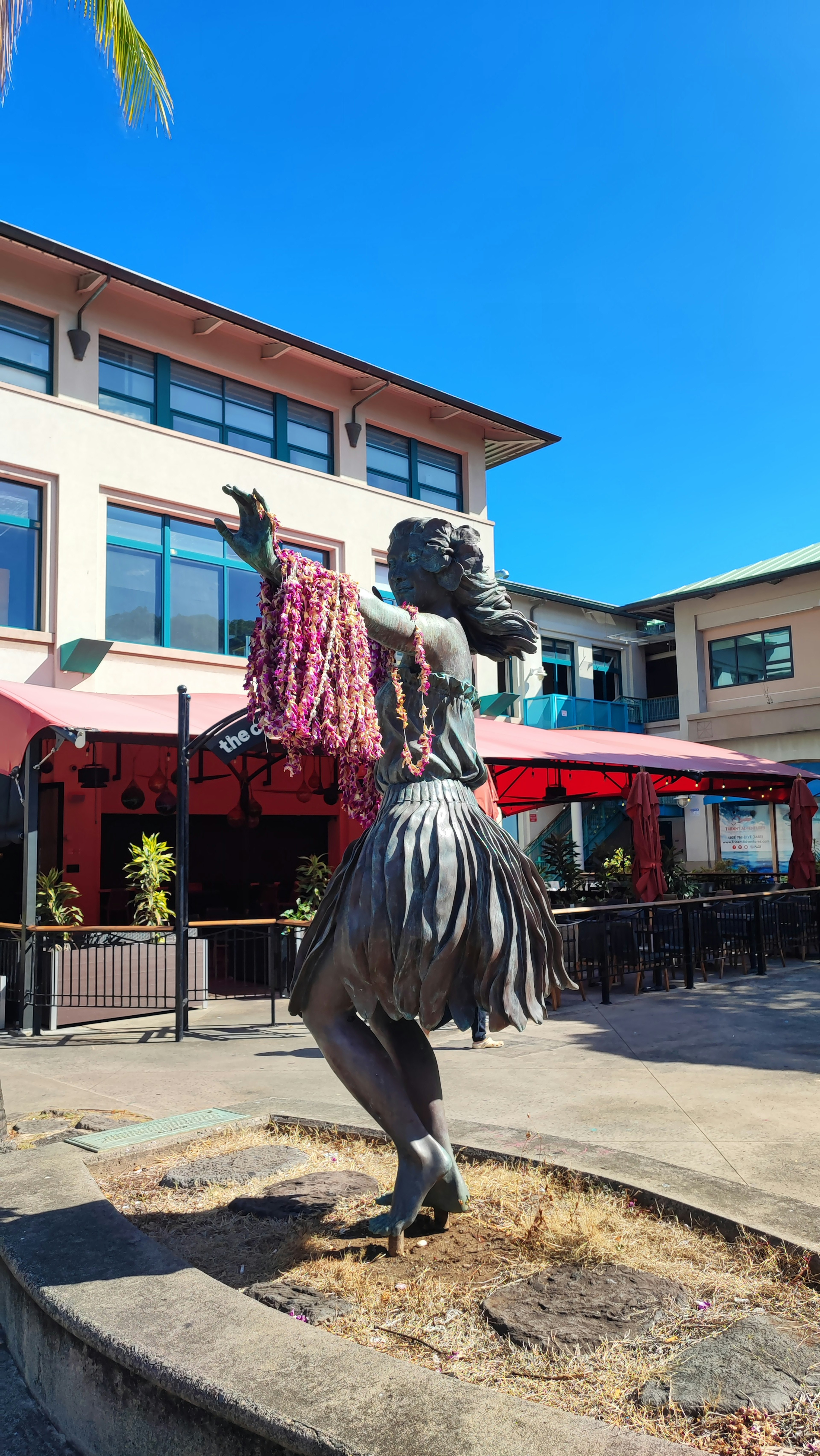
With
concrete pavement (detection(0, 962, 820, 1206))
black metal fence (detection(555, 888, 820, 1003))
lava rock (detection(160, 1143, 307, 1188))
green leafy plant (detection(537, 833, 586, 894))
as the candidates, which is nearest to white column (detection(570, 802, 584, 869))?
green leafy plant (detection(537, 833, 586, 894))

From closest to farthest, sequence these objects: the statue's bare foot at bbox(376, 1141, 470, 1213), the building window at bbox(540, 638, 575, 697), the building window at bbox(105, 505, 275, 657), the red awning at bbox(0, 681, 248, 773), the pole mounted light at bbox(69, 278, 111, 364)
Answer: the statue's bare foot at bbox(376, 1141, 470, 1213) → the red awning at bbox(0, 681, 248, 773) → the pole mounted light at bbox(69, 278, 111, 364) → the building window at bbox(105, 505, 275, 657) → the building window at bbox(540, 638, 575, 697)

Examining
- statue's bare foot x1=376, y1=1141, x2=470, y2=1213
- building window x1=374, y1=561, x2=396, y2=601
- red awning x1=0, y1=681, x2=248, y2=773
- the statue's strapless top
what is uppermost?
building window x1=374, y1=561, x2=396, y2=601

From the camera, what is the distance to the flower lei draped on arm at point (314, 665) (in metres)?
3.00

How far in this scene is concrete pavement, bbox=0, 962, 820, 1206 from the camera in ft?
16.4

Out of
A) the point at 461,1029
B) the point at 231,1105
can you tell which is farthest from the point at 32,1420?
the point at 231,1105

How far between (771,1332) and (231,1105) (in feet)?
11.7

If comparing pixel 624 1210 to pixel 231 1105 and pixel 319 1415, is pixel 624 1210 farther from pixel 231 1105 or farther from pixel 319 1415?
pixel 231 1105

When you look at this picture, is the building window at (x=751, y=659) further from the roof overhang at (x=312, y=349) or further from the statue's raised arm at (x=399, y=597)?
the statue's raised arm at (x=399, y=597)

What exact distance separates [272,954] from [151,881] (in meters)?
1.87

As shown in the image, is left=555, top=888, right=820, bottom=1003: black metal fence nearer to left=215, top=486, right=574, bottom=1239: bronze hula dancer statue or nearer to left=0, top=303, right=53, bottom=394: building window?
left=215, top=486, right=574, bottom=1239: bronze hula dancer statue

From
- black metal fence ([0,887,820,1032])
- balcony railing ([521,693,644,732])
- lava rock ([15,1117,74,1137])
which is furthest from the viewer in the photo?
balcony railing ([521,693,644,732])

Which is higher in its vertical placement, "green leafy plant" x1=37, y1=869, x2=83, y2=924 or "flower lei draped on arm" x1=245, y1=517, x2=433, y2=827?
"flower lei draped on arm" x1=245, y1=517, x2=433, y2=827

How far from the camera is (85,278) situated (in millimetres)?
14609

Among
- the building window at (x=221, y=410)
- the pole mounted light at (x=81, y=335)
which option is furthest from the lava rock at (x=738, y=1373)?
the building window at (x=221, y=410)
